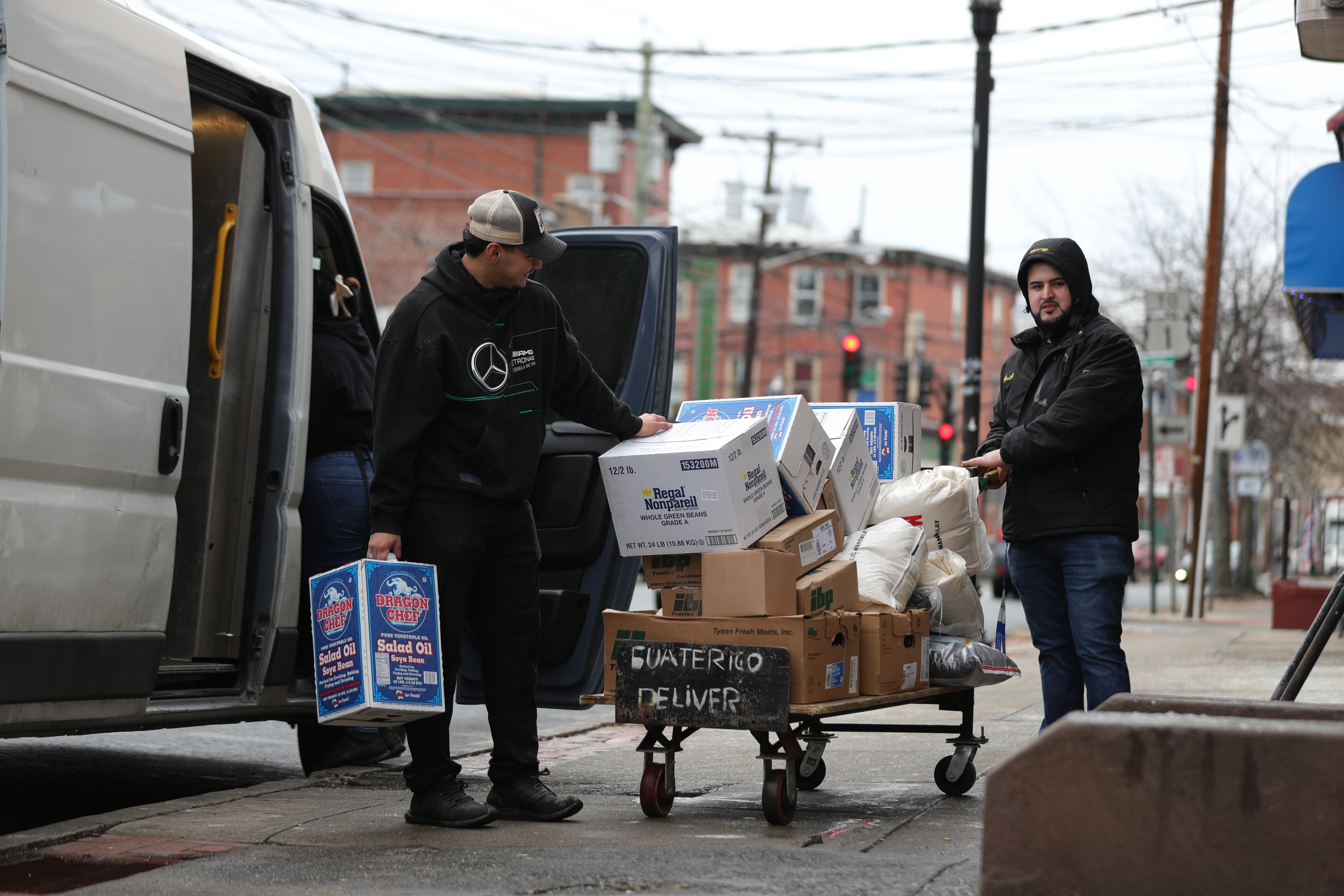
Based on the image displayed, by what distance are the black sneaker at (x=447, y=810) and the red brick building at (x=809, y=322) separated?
1888 inches

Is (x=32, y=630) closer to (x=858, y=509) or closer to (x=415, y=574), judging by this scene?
(x=415, y=574)

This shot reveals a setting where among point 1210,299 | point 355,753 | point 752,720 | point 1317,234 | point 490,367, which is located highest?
point 1210,299

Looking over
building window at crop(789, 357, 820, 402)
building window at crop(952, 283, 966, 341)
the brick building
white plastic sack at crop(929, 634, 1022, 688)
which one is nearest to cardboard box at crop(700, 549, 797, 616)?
white plastic sack at crop(929, 634, 1022, 688)

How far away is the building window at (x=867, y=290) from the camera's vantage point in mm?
54938

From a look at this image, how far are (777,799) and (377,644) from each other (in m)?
1.35

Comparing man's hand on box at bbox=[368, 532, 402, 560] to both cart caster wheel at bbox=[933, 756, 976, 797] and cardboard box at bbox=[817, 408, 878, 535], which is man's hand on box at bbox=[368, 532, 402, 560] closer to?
cardboard box at bbox=[817, 408, 878, 535]

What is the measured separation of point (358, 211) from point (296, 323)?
35.7 meters

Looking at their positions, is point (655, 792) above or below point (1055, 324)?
below

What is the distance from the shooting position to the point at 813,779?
18.8ft

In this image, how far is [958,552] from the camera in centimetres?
597

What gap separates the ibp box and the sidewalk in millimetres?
399

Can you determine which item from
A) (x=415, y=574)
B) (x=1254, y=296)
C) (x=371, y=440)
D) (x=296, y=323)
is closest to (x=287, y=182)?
(x=296, y=323)

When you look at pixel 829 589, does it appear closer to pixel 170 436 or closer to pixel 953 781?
pixel 953 781

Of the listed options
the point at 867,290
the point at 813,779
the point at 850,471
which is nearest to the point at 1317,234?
the point at 850,471
